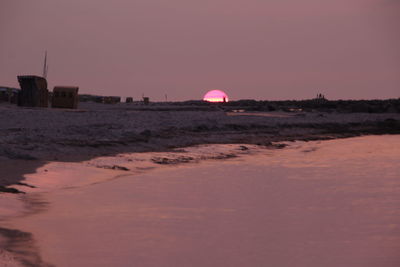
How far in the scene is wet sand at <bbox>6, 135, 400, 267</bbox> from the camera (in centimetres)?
544

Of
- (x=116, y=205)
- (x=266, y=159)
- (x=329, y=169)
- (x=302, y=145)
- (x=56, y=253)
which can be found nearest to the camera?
(x=56, y=253)

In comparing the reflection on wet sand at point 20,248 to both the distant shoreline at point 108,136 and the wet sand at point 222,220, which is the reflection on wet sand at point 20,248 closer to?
the wet sand at point 222,220

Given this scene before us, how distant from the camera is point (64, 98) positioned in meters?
35.0

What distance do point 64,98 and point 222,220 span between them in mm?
29295

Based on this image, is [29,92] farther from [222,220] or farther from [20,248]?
[20,248]

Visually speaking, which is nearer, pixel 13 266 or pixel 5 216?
pixel 13 266

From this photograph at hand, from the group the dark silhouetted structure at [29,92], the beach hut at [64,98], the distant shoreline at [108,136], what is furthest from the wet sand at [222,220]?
the beach hut at [64,98]

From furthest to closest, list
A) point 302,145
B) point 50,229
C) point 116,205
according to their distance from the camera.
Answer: point 302,145, point 116,205, point 50,229

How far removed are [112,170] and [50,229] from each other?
17.1ft

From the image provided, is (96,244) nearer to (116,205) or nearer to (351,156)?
(116,205)

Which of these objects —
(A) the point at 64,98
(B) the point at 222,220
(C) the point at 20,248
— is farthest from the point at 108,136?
(A) the point at 64,98

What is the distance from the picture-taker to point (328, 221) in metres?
7.16

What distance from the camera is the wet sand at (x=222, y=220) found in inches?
214

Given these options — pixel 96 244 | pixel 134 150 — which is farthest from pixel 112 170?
pixel 96 244
